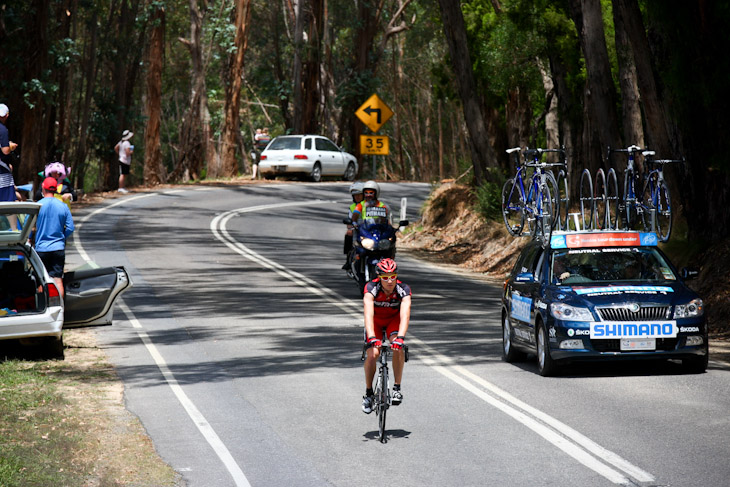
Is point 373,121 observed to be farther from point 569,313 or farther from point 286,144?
point 569,313

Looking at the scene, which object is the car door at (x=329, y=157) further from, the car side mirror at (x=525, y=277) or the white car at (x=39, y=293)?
the car side mirror at (x=525, y=277)

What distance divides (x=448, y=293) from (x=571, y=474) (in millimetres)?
13595

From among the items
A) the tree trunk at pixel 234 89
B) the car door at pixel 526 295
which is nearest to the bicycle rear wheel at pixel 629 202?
the car door at pixel 526 295

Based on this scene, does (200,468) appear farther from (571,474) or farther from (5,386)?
(5,386)

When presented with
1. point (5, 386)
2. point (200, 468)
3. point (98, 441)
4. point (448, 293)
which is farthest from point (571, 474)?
point (448, 293)

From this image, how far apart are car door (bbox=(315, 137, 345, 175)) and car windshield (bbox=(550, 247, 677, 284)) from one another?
117 ft

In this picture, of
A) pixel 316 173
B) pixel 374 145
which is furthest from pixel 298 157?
pixel 374 145

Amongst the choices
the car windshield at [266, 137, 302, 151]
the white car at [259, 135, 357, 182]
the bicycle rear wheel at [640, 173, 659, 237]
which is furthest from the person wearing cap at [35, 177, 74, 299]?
the car windshield at [266, 137, 302, 151]

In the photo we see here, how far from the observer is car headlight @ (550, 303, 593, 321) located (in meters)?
12.2

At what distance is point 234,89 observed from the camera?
2210 inches

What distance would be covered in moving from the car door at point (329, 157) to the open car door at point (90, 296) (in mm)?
34124

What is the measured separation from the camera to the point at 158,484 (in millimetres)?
8211

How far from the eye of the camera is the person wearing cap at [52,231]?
1447 centimetres

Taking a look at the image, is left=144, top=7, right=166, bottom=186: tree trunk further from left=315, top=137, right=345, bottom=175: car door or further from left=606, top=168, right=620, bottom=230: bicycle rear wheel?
left=606, top=168, right=620, bottom=230: bicycle rear wheel
